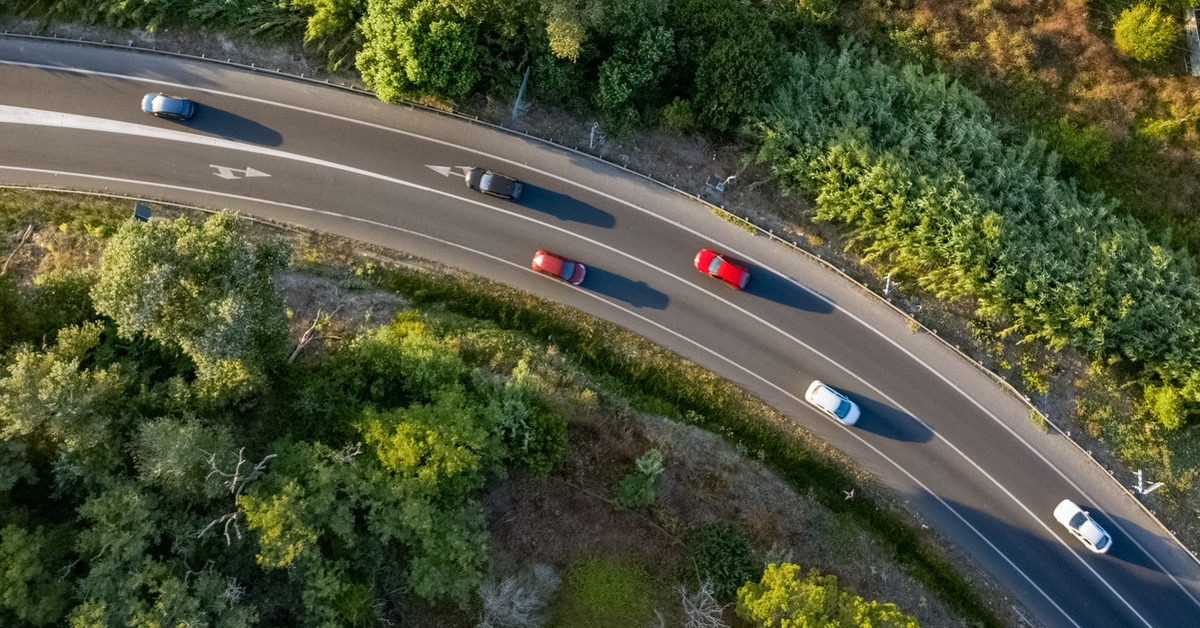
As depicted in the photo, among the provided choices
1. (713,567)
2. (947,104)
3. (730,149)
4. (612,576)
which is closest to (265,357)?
(612,576)

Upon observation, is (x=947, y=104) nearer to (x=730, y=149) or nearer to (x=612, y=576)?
(x=730, y=149)

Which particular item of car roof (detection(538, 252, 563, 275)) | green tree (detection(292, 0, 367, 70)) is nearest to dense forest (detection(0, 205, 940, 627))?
car roof (detection(538, 252, 563, 275))

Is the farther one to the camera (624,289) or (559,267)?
(624,289)

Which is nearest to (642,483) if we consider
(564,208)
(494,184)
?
(564,208)

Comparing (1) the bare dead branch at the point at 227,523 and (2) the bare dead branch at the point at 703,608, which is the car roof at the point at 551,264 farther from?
(1) the bare dead branch at the point at 227,523

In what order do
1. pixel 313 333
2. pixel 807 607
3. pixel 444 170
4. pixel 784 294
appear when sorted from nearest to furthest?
1. pixel 807 607
2. pixel 313 333
3. pixel 444 170
4. pixel 784 294

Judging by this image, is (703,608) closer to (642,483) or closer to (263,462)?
(642,483)
